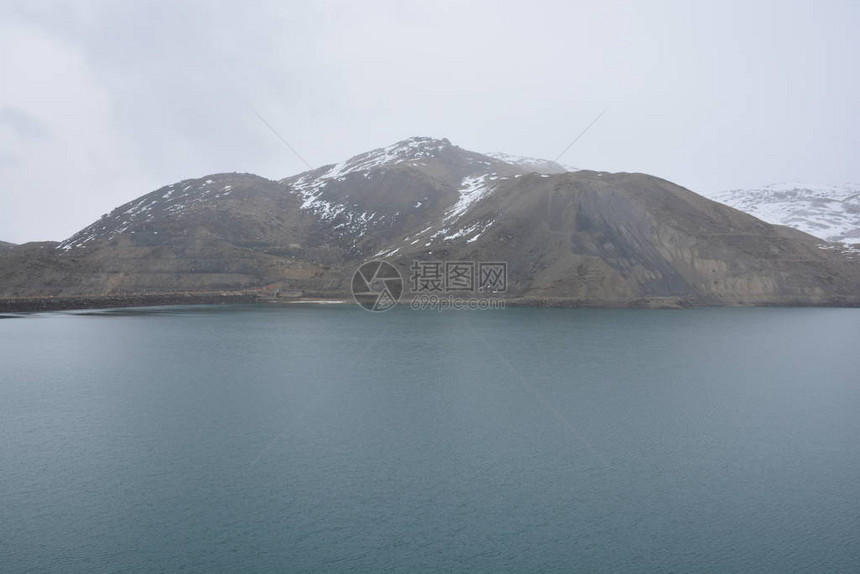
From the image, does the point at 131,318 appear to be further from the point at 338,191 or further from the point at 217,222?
the point at 338,191

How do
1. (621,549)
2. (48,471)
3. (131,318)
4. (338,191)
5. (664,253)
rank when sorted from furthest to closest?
(338,191)
(664,253)
(131,318)
(48,471)
(621,549)

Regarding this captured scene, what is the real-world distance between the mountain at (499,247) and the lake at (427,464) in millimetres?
40974

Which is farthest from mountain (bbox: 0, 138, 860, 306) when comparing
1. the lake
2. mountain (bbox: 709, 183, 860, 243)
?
mountain (bbox: 709, 183, 860, 243)

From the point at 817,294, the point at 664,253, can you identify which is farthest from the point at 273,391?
the point at 817,294

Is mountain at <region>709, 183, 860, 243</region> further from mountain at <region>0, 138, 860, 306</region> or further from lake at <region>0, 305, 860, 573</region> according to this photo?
lake at <region>0, 305, 860, 573</region>

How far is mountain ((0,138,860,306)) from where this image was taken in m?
72.2

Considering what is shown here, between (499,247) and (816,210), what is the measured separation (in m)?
154

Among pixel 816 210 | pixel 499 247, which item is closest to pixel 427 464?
pixel 499 247

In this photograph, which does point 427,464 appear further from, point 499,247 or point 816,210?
point 816,210

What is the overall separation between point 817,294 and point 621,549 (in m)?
86.6

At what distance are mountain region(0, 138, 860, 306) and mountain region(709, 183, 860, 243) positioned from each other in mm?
70295

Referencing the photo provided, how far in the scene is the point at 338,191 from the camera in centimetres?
12475

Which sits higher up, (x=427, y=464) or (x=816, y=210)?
(x=816, y=210)

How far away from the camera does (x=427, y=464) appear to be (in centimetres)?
1398
